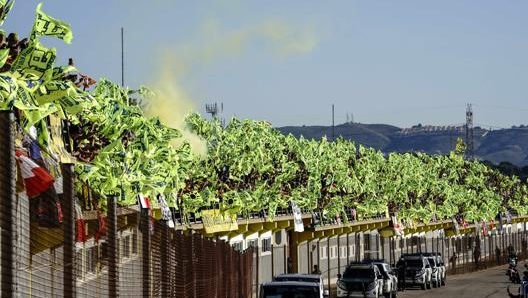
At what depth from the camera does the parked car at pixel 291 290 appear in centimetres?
3572

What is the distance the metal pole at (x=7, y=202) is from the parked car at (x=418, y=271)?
6410 centimetres

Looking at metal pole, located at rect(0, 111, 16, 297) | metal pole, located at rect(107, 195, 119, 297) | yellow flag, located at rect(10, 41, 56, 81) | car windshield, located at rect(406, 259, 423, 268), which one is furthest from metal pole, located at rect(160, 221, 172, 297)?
car windshield, located at rect(406, 259, 423, 268)

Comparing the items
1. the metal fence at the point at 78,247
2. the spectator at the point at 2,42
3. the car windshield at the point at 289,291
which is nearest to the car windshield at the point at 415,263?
the car windshield at the point at 289,291

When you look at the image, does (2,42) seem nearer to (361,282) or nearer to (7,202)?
(7,202)

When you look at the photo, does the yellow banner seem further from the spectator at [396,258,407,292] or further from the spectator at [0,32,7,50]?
the spectator at [0,32,7,50]

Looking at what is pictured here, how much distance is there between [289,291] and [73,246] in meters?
27.8

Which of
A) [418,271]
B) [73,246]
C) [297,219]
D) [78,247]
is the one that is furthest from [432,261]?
[73,246]

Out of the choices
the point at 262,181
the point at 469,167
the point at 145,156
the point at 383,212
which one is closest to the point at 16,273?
the point at 145,156

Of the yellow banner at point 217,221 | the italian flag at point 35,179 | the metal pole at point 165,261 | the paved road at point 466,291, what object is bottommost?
the paved road at point 466,291

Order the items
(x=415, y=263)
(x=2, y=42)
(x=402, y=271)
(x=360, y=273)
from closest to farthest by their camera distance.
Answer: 1. (x=2, y=42)
2. (x=360, y=273)
3. (x=402, y=271)
4. (x=415, y=263)

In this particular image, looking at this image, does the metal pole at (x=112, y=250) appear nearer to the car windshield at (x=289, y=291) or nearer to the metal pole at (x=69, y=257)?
the metal pole at (x=69, y=257)

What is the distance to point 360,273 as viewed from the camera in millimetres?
53938

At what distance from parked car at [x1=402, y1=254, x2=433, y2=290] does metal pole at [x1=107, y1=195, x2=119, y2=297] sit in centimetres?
6037

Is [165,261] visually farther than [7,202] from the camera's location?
Yes
